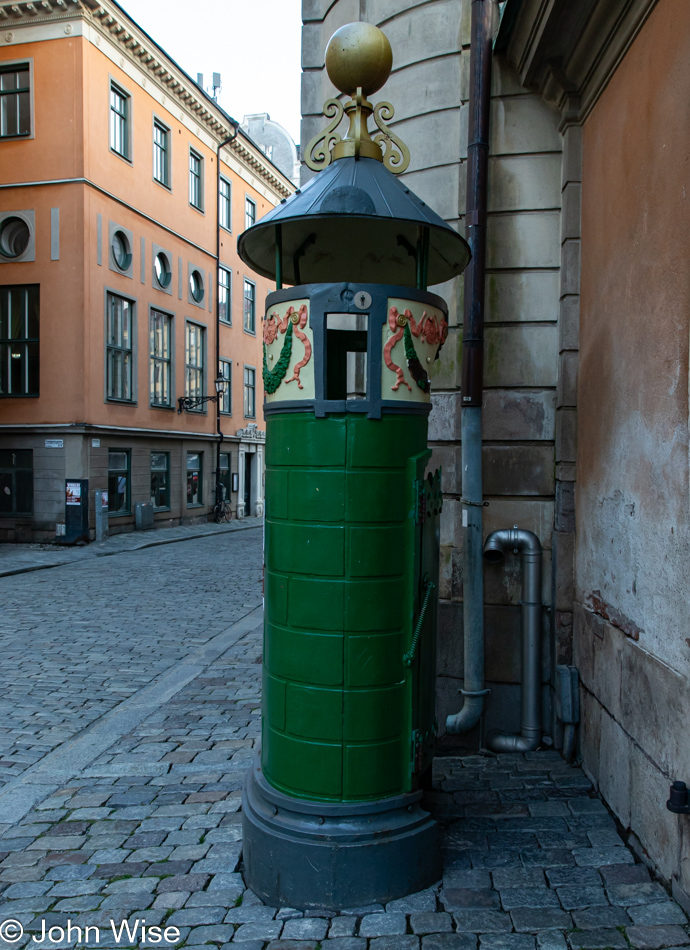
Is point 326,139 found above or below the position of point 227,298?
below

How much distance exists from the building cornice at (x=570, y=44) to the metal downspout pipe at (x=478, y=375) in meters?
0.23

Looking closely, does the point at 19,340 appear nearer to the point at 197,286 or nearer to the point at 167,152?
the point at 197,286

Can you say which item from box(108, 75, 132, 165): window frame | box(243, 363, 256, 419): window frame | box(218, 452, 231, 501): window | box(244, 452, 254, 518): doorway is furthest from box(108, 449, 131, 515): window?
box(243, 363, 256, 419): window frame

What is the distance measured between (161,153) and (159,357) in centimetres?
605

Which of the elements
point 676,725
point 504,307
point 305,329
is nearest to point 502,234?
point 504,307

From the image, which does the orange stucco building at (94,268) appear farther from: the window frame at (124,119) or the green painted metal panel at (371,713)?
the green painted metal panel at (371,713)

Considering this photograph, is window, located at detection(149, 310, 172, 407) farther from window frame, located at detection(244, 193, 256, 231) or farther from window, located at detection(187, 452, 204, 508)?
window frame, located at detection(244, 193, 256, 231)

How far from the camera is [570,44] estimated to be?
475cm

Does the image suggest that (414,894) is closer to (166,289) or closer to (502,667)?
(502,667)

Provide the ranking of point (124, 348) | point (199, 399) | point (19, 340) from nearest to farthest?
1. point (19, 340)
2. point (124, 348)
3. point (199, 399)

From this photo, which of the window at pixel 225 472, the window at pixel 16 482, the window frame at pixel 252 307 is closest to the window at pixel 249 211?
the window frame at pixel 252 307

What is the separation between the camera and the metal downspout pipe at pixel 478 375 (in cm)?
528

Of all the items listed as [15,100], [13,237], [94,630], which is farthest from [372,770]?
[15,100]

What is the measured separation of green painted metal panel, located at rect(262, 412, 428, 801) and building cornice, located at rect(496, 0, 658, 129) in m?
2.53
